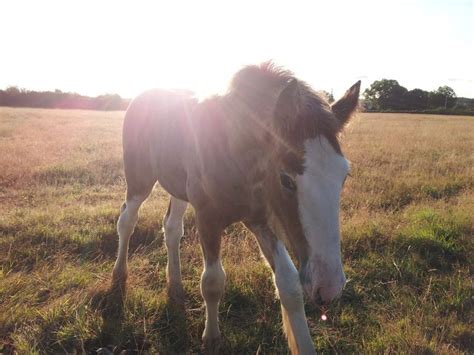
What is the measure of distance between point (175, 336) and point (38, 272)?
1681 mm

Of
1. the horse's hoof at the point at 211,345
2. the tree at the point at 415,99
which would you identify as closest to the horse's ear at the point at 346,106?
the horse's hoof at the point at 211,345

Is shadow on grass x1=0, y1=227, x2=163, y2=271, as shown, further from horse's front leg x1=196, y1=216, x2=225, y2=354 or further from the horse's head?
the horse's head

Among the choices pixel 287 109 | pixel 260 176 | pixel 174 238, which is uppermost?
pixel 287 109

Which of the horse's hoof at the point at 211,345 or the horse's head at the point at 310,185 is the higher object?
the horse's head at the point at 310,185

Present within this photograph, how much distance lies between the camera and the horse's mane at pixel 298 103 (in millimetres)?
2090

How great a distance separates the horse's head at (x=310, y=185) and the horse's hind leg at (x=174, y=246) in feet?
6.26

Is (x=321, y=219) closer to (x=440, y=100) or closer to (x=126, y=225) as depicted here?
(x=126, y=225)

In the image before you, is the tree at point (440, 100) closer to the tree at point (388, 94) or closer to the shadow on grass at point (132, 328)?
the tree at point (388, 94)

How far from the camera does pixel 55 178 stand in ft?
27.2

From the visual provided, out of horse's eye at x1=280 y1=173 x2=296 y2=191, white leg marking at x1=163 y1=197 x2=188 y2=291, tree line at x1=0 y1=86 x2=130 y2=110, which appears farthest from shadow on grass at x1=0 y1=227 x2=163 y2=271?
tree line at x1=0 y1=86 x2=130 y2=110

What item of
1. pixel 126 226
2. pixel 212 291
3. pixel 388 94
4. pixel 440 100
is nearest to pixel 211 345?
pixel 212 291

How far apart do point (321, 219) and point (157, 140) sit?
8.00 feet

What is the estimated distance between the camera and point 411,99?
68375 millimetres

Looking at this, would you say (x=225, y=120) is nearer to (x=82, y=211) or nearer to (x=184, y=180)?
(x=184, y=180)
